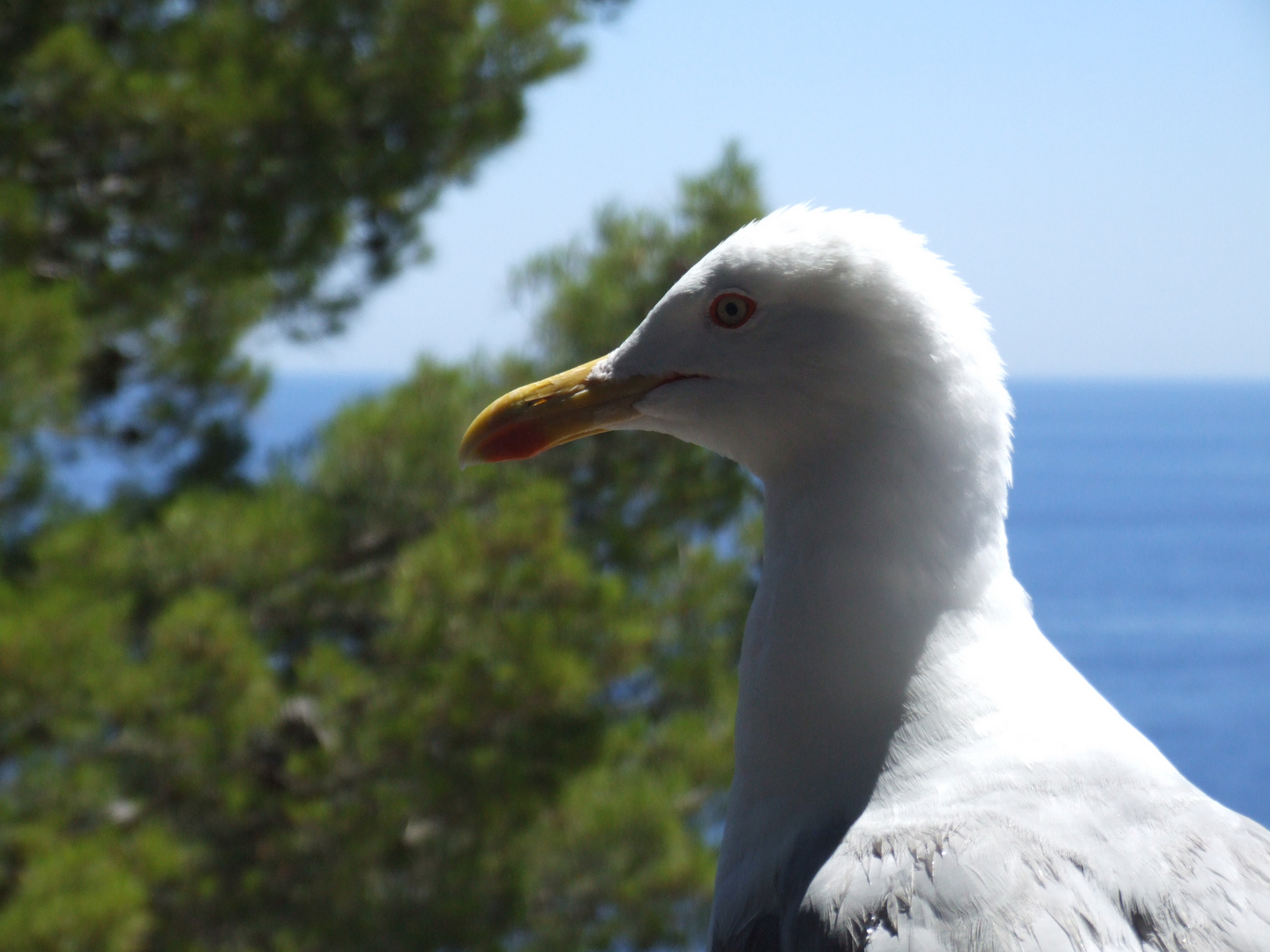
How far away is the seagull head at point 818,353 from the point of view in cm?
71

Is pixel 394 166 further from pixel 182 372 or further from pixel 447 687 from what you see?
pixel 447 687

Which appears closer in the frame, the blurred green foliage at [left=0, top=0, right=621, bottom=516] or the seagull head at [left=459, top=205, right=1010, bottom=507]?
the seagull head at [left=459, top=205, right=1010, bottom=507]

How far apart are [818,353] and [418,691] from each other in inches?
72.6

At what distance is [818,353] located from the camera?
2.39 ft

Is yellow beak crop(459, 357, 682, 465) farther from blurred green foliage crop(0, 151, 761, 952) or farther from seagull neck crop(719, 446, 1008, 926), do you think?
blurred green foliage crop(0, 151, 761, 952)

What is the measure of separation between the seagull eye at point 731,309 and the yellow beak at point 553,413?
6 centimetres

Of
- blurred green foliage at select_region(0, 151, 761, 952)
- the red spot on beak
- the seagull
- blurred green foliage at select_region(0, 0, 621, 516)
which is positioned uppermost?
blurred green foliage at select_region(0, 0, 621, 516)

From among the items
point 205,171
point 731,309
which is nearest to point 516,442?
point 731,309

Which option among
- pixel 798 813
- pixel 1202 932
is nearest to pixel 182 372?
pixel 798 813

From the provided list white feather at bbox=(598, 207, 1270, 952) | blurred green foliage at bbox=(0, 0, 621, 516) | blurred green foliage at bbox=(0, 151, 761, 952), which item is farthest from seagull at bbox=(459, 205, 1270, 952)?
blurred green foliage at bbox=(0, 151, 761, 952)

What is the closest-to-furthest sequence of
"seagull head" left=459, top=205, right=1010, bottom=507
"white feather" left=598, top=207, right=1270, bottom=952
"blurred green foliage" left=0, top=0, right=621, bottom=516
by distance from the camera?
"white feather" left=598, top=207, right=1270, bottom=952, "seagull head" left=459, top=205, right=1010, bottom=507, "blurred green foliage" left=0, top=0, right=621, bottom=516

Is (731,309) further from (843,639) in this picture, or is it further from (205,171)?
(205,171)

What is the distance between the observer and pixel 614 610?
2.46m

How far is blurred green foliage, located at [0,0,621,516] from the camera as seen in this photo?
2.02m
